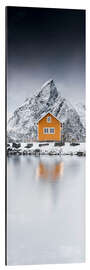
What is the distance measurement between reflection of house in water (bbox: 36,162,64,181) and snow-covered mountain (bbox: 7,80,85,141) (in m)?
0.24

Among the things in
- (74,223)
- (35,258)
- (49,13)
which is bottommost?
(35,258)

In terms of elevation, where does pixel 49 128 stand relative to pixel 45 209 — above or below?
above

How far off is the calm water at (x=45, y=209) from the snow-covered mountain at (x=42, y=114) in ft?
0.65

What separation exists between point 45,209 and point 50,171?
0.31 m

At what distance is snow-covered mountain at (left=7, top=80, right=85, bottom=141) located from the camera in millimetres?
3102

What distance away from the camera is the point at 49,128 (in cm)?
316

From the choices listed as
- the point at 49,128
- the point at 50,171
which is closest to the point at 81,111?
the point at 49,128

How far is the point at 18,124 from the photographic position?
10.2 ft

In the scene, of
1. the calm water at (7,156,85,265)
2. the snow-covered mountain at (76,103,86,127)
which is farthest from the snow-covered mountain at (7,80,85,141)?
the calm water at (7,156,85,265)

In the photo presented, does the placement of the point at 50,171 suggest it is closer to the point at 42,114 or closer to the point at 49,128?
the point at 49,128
